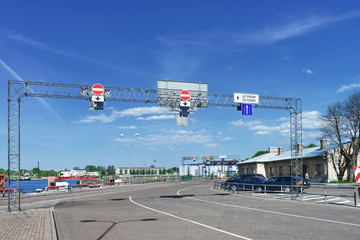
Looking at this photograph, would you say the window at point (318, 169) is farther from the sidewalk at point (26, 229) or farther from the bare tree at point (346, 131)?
the sidewalk at point (26, 229)

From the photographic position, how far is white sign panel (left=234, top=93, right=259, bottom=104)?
28.2 meters

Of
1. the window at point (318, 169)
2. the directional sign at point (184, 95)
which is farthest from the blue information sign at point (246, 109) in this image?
the window at point (318, 169)

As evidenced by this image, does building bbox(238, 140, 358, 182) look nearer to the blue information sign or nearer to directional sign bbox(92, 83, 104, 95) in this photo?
the blue information sign

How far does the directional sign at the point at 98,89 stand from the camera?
81.4 ft

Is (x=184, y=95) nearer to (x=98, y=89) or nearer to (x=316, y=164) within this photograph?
(x=98, y=89)

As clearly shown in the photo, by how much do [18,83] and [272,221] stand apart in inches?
679

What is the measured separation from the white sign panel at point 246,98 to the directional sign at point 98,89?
1092 centimetres

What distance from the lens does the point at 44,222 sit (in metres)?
13.7

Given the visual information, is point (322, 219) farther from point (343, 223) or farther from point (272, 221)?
point (272, 221)

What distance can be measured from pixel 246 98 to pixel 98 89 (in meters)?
12.2

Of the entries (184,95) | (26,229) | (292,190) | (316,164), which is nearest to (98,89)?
(184,95)

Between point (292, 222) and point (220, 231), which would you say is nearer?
point (220, 231)

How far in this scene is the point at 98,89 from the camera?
24.9 meters

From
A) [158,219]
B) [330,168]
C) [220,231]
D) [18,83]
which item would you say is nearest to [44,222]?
[158,219]
